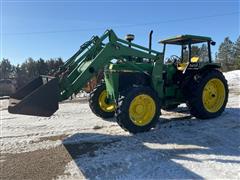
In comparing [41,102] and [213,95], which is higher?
[41,102]

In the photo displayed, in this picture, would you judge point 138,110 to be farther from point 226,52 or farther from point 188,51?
point 226,52

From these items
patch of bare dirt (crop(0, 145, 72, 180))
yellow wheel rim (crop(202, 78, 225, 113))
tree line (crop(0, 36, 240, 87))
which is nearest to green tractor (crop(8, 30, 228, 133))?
yellow wheel rim (crop(202, 78, 225, 113))

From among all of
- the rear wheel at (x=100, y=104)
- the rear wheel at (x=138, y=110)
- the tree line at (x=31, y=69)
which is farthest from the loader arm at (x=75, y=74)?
the tree line at (x=31, y=69)

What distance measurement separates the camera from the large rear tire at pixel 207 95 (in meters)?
8.01

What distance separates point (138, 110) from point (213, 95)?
2.70 metres

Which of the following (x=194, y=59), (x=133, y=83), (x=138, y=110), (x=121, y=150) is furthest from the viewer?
(x=194, y=59)

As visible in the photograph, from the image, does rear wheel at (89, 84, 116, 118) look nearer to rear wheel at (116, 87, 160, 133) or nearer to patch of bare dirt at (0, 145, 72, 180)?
rear wheel at (116, 87, 160, 133)

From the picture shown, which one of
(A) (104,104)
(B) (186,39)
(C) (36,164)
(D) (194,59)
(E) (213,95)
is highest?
(B) (186,39)

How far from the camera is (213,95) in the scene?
858 centimetres

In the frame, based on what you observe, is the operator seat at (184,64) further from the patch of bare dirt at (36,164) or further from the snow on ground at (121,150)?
the patch of bare dirt at (36,164)

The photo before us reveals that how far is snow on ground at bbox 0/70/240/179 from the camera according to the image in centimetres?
469

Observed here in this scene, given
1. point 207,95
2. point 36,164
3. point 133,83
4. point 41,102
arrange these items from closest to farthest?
point 36,164 < point 41,102 < point 133,83 < point 207,95

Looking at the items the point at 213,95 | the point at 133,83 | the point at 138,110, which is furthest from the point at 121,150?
the point at 213,95

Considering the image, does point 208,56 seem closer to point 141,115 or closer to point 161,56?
point 161,56
